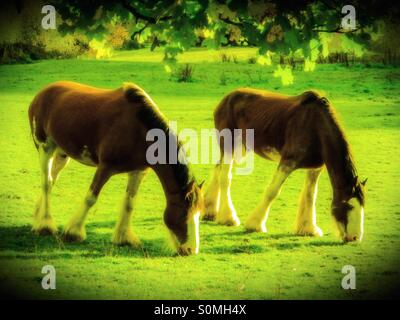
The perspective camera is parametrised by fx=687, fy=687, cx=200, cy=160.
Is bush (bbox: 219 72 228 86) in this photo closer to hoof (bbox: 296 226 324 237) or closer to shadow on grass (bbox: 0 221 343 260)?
shadow on grass (bbox: 0 221 343 260)

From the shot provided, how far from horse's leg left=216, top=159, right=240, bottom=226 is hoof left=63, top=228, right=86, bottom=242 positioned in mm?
2732

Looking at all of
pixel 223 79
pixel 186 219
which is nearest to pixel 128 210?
pixel 186 219

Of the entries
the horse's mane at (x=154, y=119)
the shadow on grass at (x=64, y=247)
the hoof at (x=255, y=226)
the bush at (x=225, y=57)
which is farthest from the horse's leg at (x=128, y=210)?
the bush at (x=225, y=57)

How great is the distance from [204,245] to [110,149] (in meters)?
2.07

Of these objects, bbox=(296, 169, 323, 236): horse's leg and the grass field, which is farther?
bbox=(296, 169, 323, 236): horse's leg

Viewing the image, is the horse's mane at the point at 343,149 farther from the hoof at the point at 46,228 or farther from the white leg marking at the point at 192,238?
the hoof at the point at 46,228

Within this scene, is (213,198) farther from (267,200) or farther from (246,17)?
(246,17)

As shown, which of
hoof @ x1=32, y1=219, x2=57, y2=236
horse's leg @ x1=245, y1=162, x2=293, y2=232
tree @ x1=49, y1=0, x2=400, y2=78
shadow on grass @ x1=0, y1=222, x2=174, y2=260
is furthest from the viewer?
horse's leg @ x1=245, y1=162, x2=293, y2=232

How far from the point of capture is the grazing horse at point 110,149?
29.6 ft

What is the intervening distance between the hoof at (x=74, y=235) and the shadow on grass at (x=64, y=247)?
0.23ft

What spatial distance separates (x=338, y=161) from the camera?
10.1 meters

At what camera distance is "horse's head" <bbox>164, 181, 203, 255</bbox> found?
8.91 metres

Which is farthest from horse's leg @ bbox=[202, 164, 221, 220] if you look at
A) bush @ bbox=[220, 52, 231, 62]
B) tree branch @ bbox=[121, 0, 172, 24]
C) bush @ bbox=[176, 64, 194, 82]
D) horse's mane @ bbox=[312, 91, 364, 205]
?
bush @ bbox=[220, 52, 231, 62]

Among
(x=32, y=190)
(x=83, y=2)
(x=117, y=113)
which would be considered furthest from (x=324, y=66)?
(x=83, y=2)
